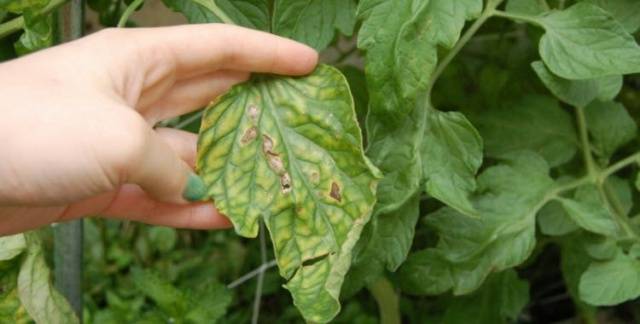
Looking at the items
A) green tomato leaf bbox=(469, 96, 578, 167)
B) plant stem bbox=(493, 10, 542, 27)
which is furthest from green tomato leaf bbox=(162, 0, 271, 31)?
green tomato leaf bbox=(469, 96, 578, 167)

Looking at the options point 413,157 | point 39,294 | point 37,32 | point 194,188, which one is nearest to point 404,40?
point 413,157

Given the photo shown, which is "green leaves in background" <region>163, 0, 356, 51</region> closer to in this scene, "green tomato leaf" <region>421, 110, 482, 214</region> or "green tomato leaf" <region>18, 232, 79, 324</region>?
"green tomato leaf" <region>421, 110, 482, 214</region>

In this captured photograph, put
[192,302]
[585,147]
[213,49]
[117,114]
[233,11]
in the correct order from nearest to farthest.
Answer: [117,114]
[213,49]
[233,11]
[585,147]
[192,302]

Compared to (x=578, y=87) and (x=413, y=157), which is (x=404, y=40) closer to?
(x=413, y=157)

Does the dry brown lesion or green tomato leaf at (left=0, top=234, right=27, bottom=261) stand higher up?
the dry brown lesion

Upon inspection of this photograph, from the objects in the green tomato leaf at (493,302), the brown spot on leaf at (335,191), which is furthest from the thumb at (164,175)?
the green tomato leaf at (493,302)

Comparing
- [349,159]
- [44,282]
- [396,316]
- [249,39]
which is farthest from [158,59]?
[396,316]
